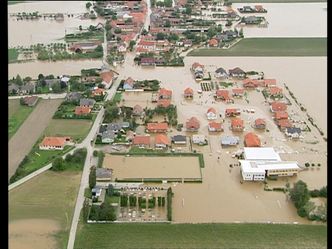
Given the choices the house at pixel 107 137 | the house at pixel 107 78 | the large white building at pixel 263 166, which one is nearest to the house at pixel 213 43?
the house at pixel 107 78

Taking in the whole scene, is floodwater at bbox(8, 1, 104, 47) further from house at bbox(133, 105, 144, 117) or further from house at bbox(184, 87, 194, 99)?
house at bbox(184, 87, 194, 99)

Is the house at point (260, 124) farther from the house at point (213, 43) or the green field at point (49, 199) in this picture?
the house at point (213, 43)

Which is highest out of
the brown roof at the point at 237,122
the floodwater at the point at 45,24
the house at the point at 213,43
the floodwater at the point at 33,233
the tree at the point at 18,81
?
the floodwater at the point at 45,24

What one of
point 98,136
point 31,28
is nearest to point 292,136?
point 98,136

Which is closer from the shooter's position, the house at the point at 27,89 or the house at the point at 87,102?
the house at the point at 87,102

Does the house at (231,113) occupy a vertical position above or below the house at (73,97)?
below

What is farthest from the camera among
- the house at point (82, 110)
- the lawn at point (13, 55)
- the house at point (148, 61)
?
the lawn at point (13, 55)

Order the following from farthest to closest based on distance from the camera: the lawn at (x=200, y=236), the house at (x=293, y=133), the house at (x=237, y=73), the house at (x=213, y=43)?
the house at (x=213, y=43)
the house at (x=237, y=73)
the house at (x=293, y=133)
the lawn at (x=200, y=236)

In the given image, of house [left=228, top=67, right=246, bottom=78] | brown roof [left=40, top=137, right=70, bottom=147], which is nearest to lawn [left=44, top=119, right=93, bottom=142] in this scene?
brown roof [left=40, top=137, right=70, bottom=147]
